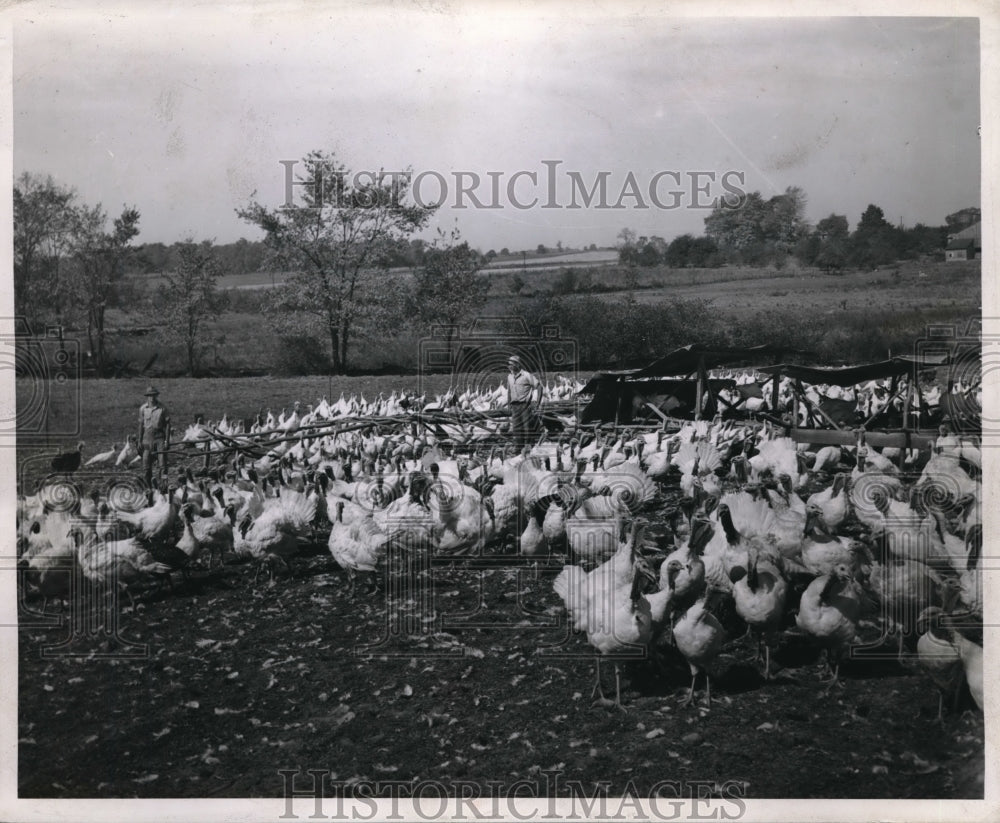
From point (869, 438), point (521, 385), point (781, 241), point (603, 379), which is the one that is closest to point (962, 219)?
point (781, 241)

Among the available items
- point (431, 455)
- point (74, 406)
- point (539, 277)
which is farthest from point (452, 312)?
point (74, 406)

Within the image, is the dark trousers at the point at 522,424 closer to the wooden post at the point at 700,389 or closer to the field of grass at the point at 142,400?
the field of grass at the point at 142,400

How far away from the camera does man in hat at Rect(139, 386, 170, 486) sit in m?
7.78

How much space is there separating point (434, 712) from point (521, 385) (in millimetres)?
3195

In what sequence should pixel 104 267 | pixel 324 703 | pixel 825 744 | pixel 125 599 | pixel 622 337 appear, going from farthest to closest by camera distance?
pixel 622 337
pixel 104 267
pixel 125 599
pixel 324 703
pixel 825 744

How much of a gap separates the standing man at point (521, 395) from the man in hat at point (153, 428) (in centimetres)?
349

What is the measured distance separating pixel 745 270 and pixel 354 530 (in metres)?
4.22

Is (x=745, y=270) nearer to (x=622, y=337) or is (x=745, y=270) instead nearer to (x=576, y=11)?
(x=622, y=337)

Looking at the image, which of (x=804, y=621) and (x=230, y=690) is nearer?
(x=804, y=621)

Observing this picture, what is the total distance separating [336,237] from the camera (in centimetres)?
Answer: 715

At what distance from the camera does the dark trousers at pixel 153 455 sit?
7.48 meters

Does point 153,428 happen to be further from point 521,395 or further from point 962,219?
point 962,219

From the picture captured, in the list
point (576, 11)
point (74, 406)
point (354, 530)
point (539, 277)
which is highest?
point (576, 11)

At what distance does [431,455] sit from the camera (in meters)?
8.41
